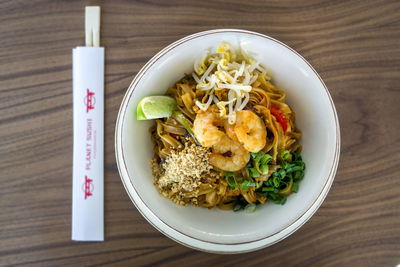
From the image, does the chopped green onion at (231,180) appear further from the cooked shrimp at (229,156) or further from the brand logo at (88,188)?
the brand logo at (88,188)

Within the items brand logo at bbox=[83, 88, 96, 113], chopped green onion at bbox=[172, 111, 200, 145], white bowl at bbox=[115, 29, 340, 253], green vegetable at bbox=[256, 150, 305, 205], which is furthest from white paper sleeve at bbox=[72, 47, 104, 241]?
green vegetable at bbox=[256, 150, 305, 205]

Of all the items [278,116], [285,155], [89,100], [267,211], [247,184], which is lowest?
[267,211]

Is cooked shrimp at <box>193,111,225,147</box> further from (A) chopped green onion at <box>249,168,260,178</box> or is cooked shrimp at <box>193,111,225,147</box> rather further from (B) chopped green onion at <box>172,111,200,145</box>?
(A) chopped green onion at <box>249,168,260,178</box>

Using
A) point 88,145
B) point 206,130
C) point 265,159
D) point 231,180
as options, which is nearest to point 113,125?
point 88,145

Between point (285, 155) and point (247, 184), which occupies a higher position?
point (285, 155)

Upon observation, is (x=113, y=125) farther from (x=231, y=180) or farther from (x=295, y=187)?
(x=295, y=187)

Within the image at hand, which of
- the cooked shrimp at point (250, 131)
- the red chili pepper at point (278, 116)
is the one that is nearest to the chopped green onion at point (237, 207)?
the cooked shrimp at point (250, 131)
